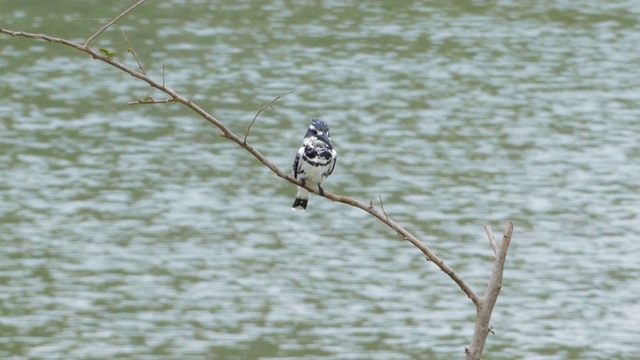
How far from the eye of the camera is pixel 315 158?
26.6ft

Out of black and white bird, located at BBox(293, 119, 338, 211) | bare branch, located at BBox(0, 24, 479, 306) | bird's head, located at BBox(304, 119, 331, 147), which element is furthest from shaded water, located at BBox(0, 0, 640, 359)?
bare branch, located at BBox(0, 24, 479, 306)

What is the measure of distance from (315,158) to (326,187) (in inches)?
488

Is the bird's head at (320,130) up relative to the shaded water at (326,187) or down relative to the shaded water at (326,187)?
up

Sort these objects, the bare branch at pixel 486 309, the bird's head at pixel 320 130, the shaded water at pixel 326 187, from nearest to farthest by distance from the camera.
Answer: the bare branch at pixel 486 309 < the bird's head at pixel 320 130 < the shaded water at pixel 326 187

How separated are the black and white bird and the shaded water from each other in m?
7.57

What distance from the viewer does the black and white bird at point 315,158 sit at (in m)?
8.02

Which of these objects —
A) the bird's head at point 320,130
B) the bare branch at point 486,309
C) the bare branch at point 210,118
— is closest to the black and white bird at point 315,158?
the bird's head at point 320,130

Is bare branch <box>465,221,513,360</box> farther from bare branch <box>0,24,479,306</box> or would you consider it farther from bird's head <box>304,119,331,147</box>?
bird's head <box>304,119,331,147</box>

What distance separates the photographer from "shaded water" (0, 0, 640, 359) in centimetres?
1648

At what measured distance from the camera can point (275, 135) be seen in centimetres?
2380

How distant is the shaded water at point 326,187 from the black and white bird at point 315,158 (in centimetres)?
757

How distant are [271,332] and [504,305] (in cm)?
311

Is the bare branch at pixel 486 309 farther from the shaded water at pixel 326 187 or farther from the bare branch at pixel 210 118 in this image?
the shaded water at pixel 326 187

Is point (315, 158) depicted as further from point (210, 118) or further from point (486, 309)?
point (486, 309)
